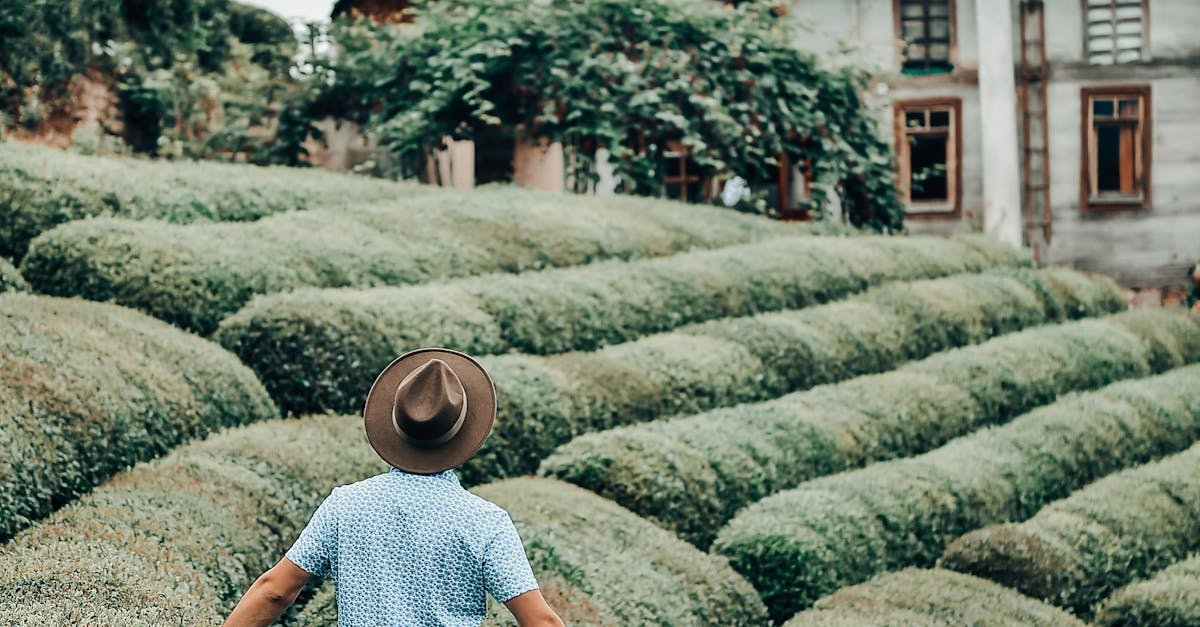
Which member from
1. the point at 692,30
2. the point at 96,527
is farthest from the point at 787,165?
the point at 96,527

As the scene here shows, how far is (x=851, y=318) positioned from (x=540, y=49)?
4.69 metres

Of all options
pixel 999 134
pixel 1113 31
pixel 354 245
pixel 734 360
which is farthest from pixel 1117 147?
pixel 354 245

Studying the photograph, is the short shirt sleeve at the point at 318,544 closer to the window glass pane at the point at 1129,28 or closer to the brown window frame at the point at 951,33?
the brown window frame at the point at 951,33

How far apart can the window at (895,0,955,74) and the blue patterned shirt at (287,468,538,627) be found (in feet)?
→ 61.6

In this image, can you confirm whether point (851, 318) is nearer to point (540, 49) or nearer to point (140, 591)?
point (540, 49)

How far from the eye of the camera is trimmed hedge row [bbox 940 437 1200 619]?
6.59m

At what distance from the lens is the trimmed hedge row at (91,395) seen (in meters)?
4.86

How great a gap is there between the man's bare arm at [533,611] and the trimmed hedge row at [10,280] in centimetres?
463

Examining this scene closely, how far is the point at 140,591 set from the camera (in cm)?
423

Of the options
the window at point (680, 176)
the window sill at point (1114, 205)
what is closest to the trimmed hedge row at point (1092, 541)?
the window at point (680, 176)

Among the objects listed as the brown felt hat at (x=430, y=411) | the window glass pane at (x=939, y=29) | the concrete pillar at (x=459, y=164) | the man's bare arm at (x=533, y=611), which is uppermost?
the window glass pane at (x=939, y=29)

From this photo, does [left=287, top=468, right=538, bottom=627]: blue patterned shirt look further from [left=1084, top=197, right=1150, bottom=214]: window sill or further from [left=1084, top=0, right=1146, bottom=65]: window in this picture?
[left=1084, top=0, right=1146, bottom=65]: window

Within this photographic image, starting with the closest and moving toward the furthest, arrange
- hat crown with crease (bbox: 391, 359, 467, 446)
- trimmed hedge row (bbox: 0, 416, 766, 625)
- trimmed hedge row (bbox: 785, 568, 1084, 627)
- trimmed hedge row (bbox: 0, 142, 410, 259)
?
hat crown with crease (bbox: 391, 359, 467, 446) → trimmed hedge row (bbox: 0, 416, 766, 625) → trimmed hedge row (bbox: 785, 568, 1084, 627) → trimmed hedge row (bbox: 0, 142, 410, 259)

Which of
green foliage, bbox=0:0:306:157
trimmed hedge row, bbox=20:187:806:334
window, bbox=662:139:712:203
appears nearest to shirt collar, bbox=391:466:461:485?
trimmed hedge row, bbox=20:187:806:334
